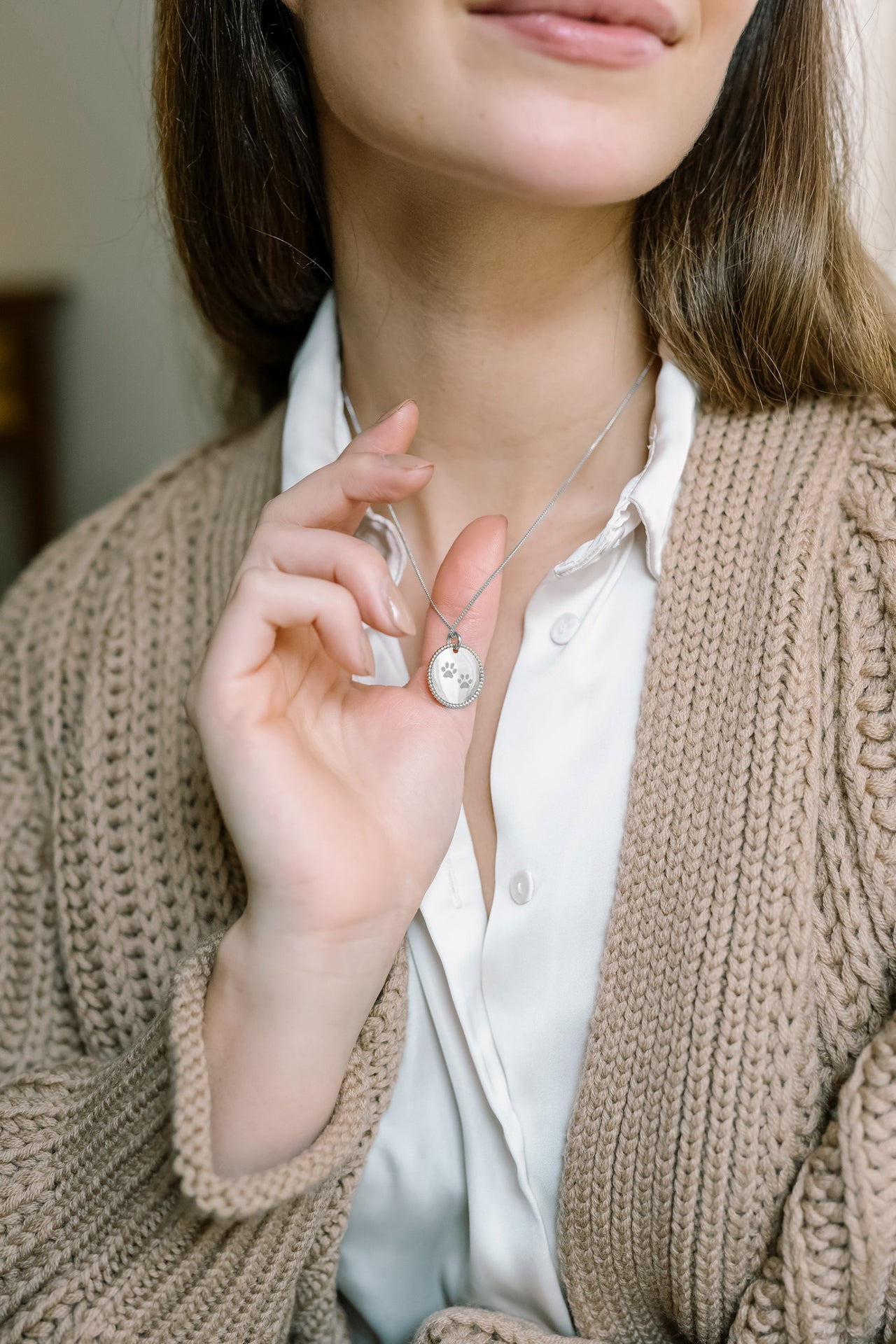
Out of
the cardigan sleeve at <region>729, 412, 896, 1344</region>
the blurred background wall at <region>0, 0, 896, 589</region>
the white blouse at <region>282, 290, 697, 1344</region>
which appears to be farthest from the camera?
the blurred background wall at <region>0, 0, 896, 589</region>

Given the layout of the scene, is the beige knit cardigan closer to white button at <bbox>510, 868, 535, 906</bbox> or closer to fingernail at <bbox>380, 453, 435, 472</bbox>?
white button at <bbox>510, 868, 535, 906</bbox>

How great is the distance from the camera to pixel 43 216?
1.89 m

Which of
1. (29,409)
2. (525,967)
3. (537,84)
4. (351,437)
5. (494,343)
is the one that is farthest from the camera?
(29,409)

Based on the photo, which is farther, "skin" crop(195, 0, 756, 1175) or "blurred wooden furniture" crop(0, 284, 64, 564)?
"blurred wooden furniture" crop(0, 284, 64, 564)

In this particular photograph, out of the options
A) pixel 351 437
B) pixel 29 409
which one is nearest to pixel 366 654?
pixel 351 437

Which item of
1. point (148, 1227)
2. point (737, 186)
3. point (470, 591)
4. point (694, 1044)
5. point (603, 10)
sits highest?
point (603, 10)

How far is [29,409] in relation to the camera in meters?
1.90

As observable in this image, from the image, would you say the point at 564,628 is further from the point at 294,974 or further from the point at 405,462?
the point at 294,974

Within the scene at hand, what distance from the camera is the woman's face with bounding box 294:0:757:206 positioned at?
2.56 feet

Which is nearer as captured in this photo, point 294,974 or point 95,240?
point 294,974

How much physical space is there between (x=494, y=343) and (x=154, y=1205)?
0.76 m

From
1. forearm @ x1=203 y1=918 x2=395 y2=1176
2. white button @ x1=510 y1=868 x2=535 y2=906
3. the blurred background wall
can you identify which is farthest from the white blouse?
the blurred background wall

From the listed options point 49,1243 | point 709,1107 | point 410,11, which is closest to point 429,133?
point 410,11

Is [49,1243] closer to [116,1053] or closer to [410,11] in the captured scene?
[116,1053]
